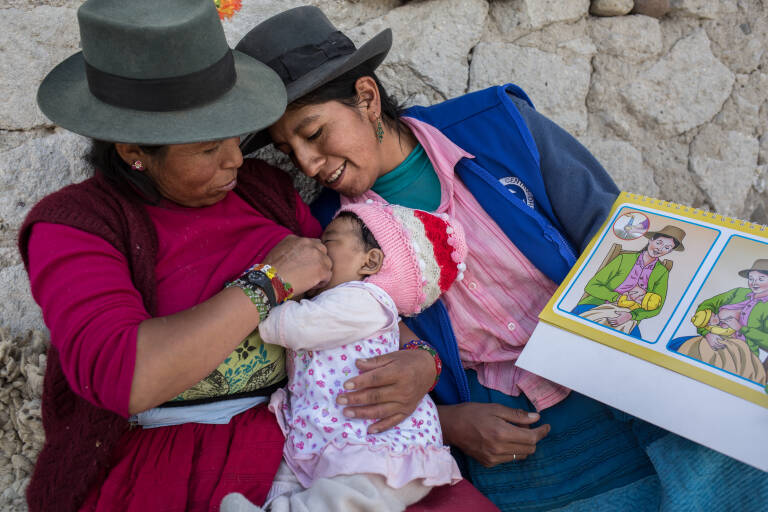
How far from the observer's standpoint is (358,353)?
179cm

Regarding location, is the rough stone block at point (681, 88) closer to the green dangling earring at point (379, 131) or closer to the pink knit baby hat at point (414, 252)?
the green dangling earring at point (379, 131)

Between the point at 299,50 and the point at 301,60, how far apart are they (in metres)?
0.03

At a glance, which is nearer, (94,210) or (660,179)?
(94,210)

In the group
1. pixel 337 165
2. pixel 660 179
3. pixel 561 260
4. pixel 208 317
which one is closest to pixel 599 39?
pixel 660 179

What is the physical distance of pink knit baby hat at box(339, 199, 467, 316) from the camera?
190 centimetres

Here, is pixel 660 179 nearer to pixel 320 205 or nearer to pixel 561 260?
pixel 561 260

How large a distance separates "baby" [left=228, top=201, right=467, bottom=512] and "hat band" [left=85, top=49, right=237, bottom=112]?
56cm

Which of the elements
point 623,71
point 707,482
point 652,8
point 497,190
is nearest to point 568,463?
point 707,482

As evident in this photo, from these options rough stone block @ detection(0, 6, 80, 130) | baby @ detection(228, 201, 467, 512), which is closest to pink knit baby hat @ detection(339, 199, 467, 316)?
baby @ detection(228, 201, 467, 512)

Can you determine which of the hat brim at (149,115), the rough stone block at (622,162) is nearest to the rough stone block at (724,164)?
the rough stone block at (622,162)

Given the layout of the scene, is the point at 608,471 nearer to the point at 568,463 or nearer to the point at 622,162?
the point at 568,463

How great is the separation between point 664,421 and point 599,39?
2.00 metres

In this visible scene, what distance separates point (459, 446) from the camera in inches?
79.1

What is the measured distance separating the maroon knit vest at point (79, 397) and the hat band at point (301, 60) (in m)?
0.59
